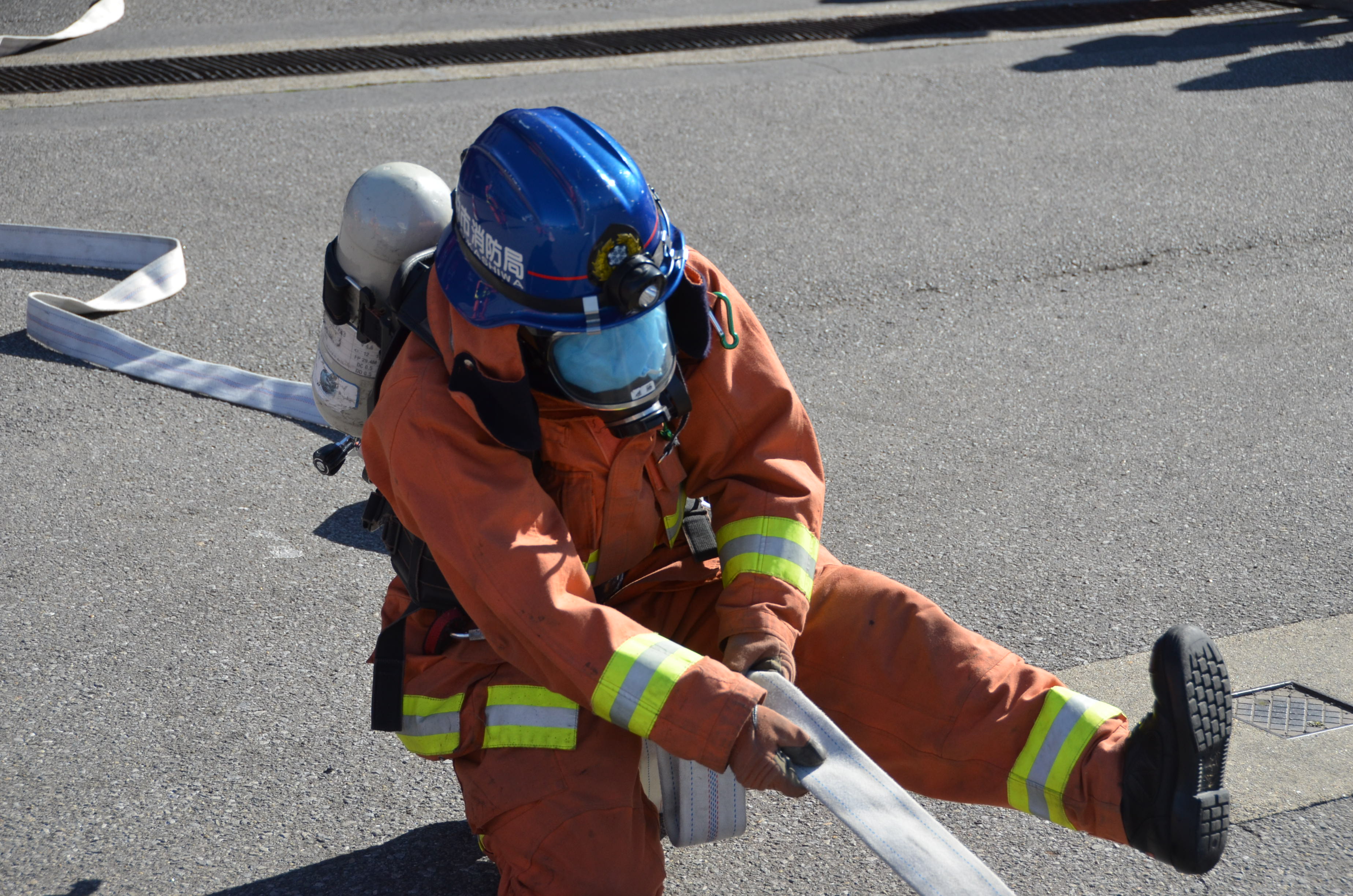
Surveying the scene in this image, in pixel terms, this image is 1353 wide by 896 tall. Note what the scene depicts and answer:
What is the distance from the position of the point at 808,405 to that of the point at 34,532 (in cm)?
243

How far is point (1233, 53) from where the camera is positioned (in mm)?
8461

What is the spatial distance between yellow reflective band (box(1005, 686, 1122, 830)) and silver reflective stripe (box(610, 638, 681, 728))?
67 centimetres

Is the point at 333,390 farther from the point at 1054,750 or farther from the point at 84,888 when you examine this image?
the point at 1054,750

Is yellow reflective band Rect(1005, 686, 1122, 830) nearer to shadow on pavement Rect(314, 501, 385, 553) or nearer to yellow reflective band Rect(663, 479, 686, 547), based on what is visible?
yellow reflective band Rect(663, 479, 686, 547)

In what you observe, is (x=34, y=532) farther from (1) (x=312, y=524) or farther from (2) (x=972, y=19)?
(2) (x=972, y=19)

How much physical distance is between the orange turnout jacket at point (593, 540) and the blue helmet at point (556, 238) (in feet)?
0.22

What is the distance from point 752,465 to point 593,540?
35 cm

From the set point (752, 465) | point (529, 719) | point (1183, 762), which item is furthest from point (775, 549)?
point (1183, 762)

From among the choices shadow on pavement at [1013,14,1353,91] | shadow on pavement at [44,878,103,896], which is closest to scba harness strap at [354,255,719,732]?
shadow on pavement at [44,878,103,896]

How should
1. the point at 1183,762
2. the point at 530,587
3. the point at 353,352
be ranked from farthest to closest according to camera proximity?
the point at 353,352 < the point at 530,587 < the point at 1183,762

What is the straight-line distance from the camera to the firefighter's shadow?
2.46 meters

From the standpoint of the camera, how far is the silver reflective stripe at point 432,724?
2.33m

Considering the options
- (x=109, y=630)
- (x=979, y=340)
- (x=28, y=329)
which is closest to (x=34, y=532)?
(x=109, y=630)

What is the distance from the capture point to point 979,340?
15.8 ft
